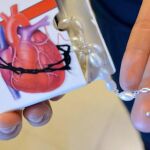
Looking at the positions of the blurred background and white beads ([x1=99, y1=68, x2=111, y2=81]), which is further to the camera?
the blurred background

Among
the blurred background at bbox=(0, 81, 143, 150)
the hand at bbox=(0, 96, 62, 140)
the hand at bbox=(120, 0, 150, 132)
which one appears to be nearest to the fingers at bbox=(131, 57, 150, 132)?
the hand at bbox=(120, 0, 150, 132)

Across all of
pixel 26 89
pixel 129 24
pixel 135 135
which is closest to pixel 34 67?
pixel 26 89

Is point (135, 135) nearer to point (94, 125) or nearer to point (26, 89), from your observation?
point (94, 125)

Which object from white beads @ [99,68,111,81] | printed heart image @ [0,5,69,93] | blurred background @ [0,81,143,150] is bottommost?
blurred background @ [0,81,143,150]

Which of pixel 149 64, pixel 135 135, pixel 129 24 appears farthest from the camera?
pixel 135 135

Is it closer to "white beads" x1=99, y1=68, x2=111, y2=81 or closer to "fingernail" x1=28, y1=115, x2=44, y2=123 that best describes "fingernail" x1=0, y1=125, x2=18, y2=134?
"fingernail" x1=28, y1=115, x2=44, y2=123

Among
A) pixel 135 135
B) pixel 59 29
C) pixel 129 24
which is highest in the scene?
pixel 59 29

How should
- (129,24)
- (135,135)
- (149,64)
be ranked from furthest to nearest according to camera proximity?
(135,135), (129,24), (149,64)

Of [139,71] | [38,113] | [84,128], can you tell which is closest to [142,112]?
[139,71]

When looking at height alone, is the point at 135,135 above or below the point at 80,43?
below
